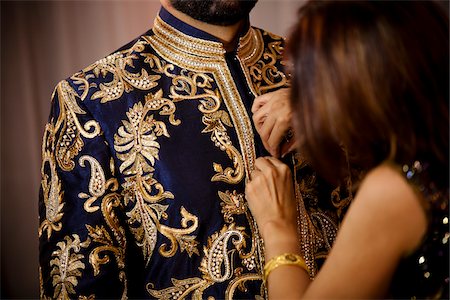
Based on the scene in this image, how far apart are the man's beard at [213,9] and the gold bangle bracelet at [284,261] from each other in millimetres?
631

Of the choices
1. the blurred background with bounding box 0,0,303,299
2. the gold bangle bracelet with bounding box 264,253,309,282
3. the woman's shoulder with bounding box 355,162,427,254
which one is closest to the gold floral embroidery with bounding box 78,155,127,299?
the gold bangle bracelet with bounding box 264,253,309,282

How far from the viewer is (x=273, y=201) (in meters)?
1.35

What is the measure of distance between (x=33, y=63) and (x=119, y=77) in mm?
1591

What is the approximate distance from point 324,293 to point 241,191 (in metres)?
0.38

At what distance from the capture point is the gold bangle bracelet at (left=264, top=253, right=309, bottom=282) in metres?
1.25

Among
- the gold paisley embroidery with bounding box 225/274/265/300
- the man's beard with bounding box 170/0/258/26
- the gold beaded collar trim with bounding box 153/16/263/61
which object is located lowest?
the gold paisley embroidery with bounding box 225/274/265/300

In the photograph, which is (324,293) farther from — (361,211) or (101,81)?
(101,81)

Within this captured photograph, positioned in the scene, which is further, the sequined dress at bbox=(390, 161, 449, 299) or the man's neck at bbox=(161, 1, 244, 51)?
the man's neck at bbox=(161, 1, 244, 51)

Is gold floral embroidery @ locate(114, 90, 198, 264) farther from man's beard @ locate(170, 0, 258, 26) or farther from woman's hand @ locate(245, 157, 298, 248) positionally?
man's beard @ locate(170, 0, 258, 26)

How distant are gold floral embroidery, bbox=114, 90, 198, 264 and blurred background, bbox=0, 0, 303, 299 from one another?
4.83ft

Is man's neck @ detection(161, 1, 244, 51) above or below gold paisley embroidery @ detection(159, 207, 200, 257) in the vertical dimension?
above

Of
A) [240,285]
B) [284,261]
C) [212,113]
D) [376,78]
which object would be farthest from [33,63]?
[376,78]

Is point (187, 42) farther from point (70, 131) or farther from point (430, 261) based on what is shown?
point (430, 261)

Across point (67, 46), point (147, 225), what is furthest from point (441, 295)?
point (67, 46)
